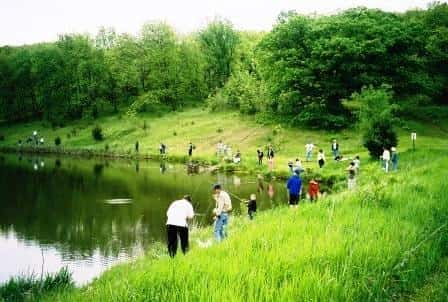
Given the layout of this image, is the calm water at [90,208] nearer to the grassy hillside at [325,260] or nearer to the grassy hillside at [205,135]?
the grassy hillside at [325,260]

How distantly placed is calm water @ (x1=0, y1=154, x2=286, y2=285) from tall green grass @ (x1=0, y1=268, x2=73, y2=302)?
1.15m

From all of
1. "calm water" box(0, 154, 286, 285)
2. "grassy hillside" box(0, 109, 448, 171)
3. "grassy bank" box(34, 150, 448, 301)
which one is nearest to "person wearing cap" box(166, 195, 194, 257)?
"grassy bank" box(34, 150, 448, 301)

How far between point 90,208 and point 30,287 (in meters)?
17.7

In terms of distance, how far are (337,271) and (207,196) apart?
83.4ft

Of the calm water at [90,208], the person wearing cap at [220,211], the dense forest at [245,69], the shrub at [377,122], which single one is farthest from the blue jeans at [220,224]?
the dense forest at [245,69]

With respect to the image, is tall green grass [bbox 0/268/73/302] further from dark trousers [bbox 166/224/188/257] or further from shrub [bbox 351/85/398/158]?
shrub [bbox 351/85/398/158]

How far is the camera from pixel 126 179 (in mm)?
42688

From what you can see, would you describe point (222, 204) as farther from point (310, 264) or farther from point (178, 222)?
point (310, 264)

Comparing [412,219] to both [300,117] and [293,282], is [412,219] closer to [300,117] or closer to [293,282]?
[293,282]

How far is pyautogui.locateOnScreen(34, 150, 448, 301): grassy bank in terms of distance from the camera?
685 centimetres

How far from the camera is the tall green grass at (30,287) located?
12211 mm

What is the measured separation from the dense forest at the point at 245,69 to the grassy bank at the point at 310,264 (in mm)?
36460

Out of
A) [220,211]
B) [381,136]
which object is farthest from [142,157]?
[220,211]

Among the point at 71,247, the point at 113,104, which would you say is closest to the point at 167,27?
the point at 113,104
